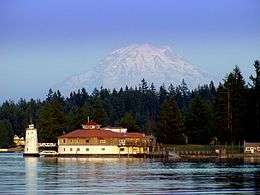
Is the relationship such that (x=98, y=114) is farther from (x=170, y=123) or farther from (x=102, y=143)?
(x=170, y=123)

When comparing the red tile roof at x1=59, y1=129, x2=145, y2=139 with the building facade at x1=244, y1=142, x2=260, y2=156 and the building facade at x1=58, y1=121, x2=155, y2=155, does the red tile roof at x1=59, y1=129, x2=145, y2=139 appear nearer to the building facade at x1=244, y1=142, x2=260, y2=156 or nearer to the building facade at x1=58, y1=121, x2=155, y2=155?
the building facade at x1=58, y1=121, x2=155, y2=155

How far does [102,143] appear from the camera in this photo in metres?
164

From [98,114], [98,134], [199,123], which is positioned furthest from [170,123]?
[98,114]

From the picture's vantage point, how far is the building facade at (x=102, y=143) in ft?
535

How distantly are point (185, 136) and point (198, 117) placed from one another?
599 centimetres

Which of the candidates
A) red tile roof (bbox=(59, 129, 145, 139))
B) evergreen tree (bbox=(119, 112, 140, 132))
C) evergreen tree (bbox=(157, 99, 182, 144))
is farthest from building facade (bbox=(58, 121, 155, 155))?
evergreen tree (bbox=(119, 112, 140, 132))

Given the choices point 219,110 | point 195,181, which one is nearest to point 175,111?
point 219,110

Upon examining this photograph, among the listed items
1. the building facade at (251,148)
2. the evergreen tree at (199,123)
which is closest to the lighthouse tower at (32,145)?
the evergreen tree at (199,123)

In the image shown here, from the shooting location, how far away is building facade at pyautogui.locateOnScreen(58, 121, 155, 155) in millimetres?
163000

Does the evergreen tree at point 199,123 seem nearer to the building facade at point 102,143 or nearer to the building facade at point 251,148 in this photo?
the building facade at point 102,143

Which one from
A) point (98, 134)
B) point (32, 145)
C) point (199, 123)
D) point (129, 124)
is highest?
point (129, 124)

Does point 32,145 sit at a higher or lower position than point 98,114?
lower

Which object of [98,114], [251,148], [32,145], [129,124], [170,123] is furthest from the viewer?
[98,114]

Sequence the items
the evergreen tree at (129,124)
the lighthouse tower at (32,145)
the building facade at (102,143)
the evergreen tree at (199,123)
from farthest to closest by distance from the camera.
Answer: the evergreen tree at (129,124), the lighthouse tower at (32,145), the building facade at (102,143), the evergreen tree at (199,123)
